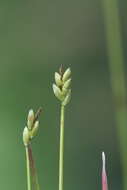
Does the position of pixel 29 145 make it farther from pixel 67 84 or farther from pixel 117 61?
pixel 117 61

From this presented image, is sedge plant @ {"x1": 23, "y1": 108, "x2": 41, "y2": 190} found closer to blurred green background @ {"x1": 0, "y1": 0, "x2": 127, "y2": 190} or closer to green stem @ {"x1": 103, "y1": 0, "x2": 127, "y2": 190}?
green stem @ {"x1": 103, "y1": 0, "x2": 127, "y2": 190}

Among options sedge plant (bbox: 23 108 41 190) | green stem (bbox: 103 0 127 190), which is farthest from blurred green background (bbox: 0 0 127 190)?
sedge plant (bbox: 23 108 41 190)

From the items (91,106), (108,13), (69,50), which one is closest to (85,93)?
(91,106)

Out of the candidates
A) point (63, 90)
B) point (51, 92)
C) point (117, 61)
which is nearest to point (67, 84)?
point (63, 90)

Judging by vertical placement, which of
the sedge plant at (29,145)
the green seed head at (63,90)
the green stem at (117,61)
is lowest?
the sedge plant at (29,145)

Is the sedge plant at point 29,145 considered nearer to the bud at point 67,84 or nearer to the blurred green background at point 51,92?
the bud at point 67,84

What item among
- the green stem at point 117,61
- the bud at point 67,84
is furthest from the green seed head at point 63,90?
the green stem at point 117,61
